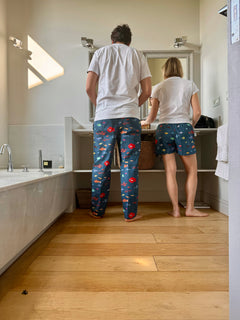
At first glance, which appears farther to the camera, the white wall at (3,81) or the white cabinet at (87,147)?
the white wall at (3,81)

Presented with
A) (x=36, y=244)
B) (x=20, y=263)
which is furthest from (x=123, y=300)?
(x=36, y=244)

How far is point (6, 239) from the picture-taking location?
891mm

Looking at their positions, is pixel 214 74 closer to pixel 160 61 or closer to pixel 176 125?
pixel 160 61

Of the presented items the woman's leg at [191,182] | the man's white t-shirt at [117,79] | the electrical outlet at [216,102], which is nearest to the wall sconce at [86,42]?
the man's white t-shirt at [117,79]

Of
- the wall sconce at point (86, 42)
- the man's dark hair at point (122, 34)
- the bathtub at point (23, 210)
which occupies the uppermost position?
the wall sconce at point (86, 42)

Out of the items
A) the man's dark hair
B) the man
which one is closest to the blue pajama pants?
the man

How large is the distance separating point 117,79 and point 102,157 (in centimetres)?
60

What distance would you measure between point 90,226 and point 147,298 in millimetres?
985

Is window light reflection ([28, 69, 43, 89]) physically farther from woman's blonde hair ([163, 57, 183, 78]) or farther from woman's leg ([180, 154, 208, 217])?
woman's leg ([180, 154, 208, 217])

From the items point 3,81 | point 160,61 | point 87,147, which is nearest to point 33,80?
point 3,81

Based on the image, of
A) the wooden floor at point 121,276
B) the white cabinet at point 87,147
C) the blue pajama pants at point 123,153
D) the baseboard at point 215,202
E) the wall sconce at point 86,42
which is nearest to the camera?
the wooden floor at point 121,276

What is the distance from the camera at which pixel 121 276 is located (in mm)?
980

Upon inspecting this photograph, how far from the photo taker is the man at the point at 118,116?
187cm

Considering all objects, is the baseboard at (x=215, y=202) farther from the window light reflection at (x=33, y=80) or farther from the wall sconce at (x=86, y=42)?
the window light reflection at (x=33, y=80)
